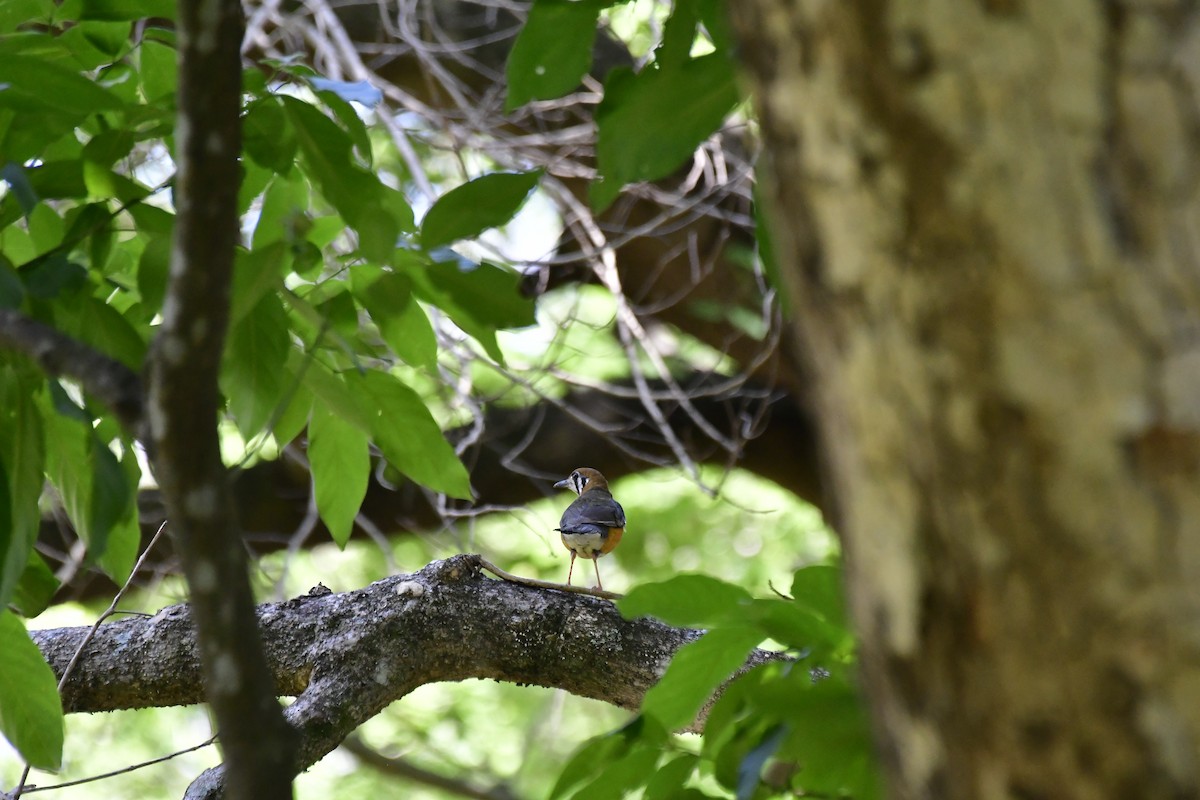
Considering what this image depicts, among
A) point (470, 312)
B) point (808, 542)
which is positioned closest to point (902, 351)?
point (470, 312)

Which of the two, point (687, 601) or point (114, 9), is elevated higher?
point (114, 9)

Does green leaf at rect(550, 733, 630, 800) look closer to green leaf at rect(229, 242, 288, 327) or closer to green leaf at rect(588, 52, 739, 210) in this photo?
green leaf at rect(229, 242, 288, 327)

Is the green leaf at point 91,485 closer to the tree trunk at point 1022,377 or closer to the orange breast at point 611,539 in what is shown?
the tree trunk at point 1022,377

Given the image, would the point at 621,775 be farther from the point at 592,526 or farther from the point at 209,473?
the point at 592,526

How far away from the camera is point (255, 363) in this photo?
1.39 metres

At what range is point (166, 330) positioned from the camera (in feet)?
2.96

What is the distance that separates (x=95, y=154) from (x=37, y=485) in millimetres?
413

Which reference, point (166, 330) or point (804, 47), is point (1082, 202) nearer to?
point (804, 47)

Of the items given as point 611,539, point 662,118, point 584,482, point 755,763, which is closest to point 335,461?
point 662,118

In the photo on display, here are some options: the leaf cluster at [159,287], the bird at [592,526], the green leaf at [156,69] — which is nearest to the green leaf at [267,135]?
the leaf cluster at [159,287]

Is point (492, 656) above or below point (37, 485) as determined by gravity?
below

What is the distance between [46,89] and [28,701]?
86cm

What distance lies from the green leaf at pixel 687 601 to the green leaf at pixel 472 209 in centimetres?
41

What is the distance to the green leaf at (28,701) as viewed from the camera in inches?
61.4
